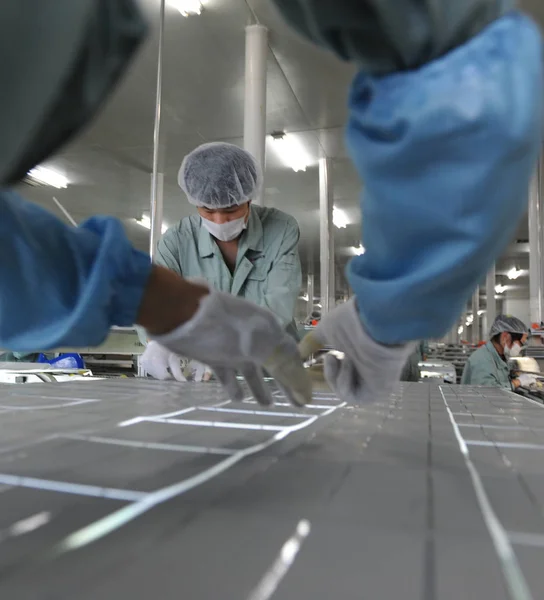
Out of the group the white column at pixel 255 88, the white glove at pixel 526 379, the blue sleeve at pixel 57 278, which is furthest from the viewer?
the white column at pixel 255 88

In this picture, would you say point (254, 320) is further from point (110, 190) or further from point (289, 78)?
point (110, 190)

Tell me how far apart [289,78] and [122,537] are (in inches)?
152

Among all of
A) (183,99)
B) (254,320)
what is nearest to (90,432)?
(254,320)

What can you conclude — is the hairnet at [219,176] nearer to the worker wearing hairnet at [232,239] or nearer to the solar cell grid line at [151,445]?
the worker wearing hairnet at [232,239]

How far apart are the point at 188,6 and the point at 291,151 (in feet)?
7.30

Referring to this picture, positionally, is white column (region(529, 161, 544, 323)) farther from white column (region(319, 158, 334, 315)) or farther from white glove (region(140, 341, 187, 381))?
white glove (region(140, 341, 187, 381))

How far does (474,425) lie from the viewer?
1045 millimetres

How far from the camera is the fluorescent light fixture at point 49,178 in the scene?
Result: 5555 mm

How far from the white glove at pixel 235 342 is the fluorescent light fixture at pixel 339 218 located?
623cm

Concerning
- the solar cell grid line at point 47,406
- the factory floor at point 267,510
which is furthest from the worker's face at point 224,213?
the factory floor at point 267,510

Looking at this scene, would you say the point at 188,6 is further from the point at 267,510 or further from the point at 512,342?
the point at 267,510

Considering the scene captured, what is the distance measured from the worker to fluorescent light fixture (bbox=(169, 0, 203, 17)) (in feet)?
9.60

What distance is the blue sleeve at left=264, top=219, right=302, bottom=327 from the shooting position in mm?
1847

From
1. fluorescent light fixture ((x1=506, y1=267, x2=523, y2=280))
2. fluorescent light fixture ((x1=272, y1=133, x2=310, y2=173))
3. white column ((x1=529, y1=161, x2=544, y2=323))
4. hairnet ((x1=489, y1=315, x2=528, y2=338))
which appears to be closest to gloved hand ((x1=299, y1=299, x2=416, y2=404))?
hairnet ((x1=489, y1=315, x2=528, y2=338))
